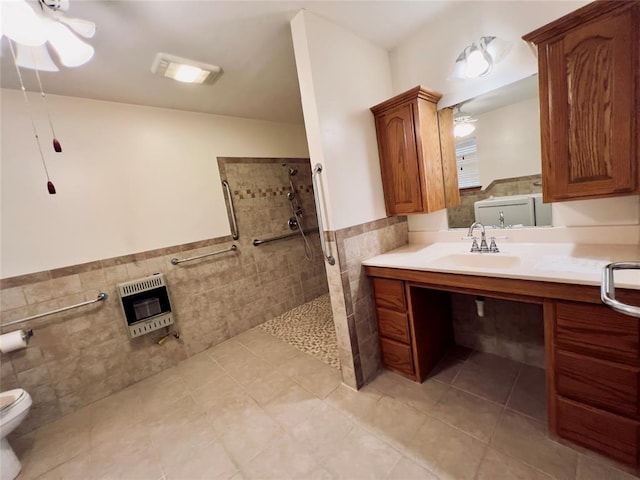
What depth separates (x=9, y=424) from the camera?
148cm

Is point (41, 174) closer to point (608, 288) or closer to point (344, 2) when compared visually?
point (344, 2)

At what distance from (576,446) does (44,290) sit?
10.9 feet

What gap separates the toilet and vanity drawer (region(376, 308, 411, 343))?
2.27 meters

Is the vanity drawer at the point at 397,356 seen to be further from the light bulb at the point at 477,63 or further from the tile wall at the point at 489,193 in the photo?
the light bulb at the point at 477,63

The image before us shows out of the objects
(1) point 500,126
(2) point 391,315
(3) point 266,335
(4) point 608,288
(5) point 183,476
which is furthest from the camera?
(3) point 266,335

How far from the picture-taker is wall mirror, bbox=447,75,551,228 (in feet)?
5.18

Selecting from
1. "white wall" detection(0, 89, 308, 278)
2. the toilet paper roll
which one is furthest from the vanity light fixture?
the toilet paper roll

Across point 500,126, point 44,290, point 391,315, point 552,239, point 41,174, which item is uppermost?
point 41,174

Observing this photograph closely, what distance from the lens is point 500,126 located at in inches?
66.5

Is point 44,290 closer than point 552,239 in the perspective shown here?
No

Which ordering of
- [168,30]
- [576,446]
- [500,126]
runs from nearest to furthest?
[576,446] < [168,30] < [500,126]

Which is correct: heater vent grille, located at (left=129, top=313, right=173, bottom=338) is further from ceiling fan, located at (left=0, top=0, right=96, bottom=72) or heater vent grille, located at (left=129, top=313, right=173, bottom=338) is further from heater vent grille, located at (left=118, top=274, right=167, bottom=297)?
ceiling fan, located at (left=0, top=0, right=96, bottom=72)

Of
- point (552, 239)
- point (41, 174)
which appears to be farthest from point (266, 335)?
point (552, 239)

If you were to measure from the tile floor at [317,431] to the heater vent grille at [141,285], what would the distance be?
2.71ft
